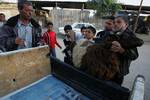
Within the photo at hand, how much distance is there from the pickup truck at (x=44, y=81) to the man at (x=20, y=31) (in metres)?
0.53

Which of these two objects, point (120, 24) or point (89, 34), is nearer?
point (120, 24)

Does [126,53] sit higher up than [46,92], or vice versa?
[126,53]

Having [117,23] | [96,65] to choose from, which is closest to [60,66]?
[96,65]

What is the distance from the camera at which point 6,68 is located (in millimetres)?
3096

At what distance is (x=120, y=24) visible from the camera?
3.48 m

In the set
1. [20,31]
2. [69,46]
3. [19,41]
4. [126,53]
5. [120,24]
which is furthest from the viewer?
[69,46]

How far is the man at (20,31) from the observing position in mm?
3982

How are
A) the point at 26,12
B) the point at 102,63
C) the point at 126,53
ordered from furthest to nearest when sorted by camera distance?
the point at 26,12, the point at 126,53, the point at 102,63

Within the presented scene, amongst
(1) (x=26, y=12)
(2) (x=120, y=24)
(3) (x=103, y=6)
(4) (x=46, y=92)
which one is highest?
(3) (x=103, y=6)

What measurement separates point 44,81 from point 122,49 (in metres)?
1.19

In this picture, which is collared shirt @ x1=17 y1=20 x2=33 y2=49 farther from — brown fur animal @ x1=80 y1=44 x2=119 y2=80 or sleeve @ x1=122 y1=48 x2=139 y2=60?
sleeve @ x1=122 y1=48 x2=139 y2=60

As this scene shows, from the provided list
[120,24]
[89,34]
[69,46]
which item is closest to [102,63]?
[120,24]

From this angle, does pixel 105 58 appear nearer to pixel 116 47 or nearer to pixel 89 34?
pixel 116 47

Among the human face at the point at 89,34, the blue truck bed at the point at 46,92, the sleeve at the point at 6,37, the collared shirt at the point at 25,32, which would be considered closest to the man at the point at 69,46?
the human face at the point at 89,34
